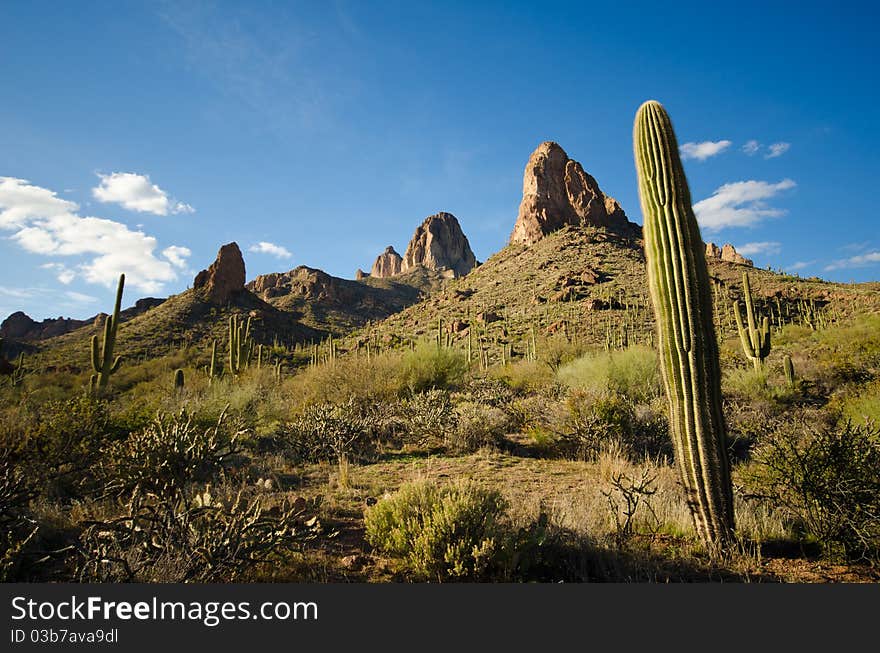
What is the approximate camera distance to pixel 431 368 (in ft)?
48.7

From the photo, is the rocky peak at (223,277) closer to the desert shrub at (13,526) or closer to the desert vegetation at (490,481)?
the desert vegetation at (490,481)

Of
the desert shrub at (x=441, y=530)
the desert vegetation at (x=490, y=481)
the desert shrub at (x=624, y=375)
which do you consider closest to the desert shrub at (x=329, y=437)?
the desert vegetation at (x=490, y=481)

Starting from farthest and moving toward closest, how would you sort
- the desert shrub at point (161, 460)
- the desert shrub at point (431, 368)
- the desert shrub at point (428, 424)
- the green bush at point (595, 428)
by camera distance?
the desert shrub at point (431, 368), the desert shrub at point (428, 424), the green bush at point (595, 428), the desert shrub at point (161, 460)

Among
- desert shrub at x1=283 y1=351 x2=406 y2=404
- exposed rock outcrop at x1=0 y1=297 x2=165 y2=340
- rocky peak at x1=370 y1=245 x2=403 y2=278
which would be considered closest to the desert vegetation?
desert shrub at x1=283 y1=351 x2=406 y2=404

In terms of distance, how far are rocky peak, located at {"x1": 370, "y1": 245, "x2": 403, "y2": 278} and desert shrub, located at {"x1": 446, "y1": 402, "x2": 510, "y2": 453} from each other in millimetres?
132376

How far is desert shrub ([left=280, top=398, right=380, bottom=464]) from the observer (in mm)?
7699

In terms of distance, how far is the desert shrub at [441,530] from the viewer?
324cm

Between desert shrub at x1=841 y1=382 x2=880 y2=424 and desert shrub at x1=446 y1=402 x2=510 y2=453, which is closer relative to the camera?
desert shrub at x1=841 y1=382 x2=880 y2=424

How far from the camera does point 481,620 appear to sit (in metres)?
2.59

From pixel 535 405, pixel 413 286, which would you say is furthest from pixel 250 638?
pixel 413 286

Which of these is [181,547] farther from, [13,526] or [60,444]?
[60,444]

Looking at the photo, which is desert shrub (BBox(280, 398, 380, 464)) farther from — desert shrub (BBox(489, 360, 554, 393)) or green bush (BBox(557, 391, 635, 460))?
desert shrub (BBox(489, 360, 554, 393))

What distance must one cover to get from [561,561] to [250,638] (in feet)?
7.85

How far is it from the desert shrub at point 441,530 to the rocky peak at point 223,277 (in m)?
54.9
